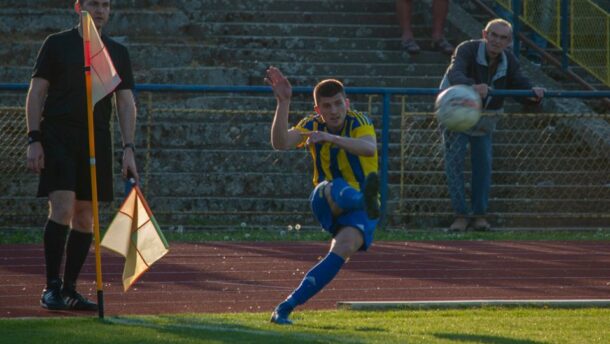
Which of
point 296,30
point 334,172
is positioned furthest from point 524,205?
point 334,172

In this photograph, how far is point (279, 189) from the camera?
15.3 m

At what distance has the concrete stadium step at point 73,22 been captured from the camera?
17828 millimetres

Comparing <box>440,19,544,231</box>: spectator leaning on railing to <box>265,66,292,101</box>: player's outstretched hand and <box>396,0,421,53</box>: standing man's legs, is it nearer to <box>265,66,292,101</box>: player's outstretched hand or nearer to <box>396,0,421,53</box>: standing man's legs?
<box>396,0,421,53</box>: standing man's legs

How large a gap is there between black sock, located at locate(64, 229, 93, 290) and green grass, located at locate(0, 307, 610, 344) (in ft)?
2.36

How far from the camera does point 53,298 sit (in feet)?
29.0

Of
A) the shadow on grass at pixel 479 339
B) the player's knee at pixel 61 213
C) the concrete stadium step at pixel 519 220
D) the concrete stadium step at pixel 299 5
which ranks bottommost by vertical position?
the concrete stadium step at pixel 519 220

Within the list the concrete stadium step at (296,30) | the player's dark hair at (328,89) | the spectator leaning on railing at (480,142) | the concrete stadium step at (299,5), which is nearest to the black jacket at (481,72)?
the spectator leaning on railing at (480,142)

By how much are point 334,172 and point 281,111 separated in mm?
583

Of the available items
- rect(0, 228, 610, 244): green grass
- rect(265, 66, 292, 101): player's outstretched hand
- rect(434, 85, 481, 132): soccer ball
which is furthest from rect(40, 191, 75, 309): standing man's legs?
rect(0, 228, 610, 244): green grass

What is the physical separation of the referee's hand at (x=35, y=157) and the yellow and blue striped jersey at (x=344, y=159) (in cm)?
164

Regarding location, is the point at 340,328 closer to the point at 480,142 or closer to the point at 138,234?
the point at 138,234

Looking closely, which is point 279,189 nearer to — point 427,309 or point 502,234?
point 502,234

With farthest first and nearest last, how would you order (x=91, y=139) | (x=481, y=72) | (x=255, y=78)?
(x=255, y=78) < (x=481, y=72) < (x=91, y=139)

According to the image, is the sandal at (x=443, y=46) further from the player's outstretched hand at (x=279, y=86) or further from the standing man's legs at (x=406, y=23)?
the player's outstretched hand at (x=279, y=86)
